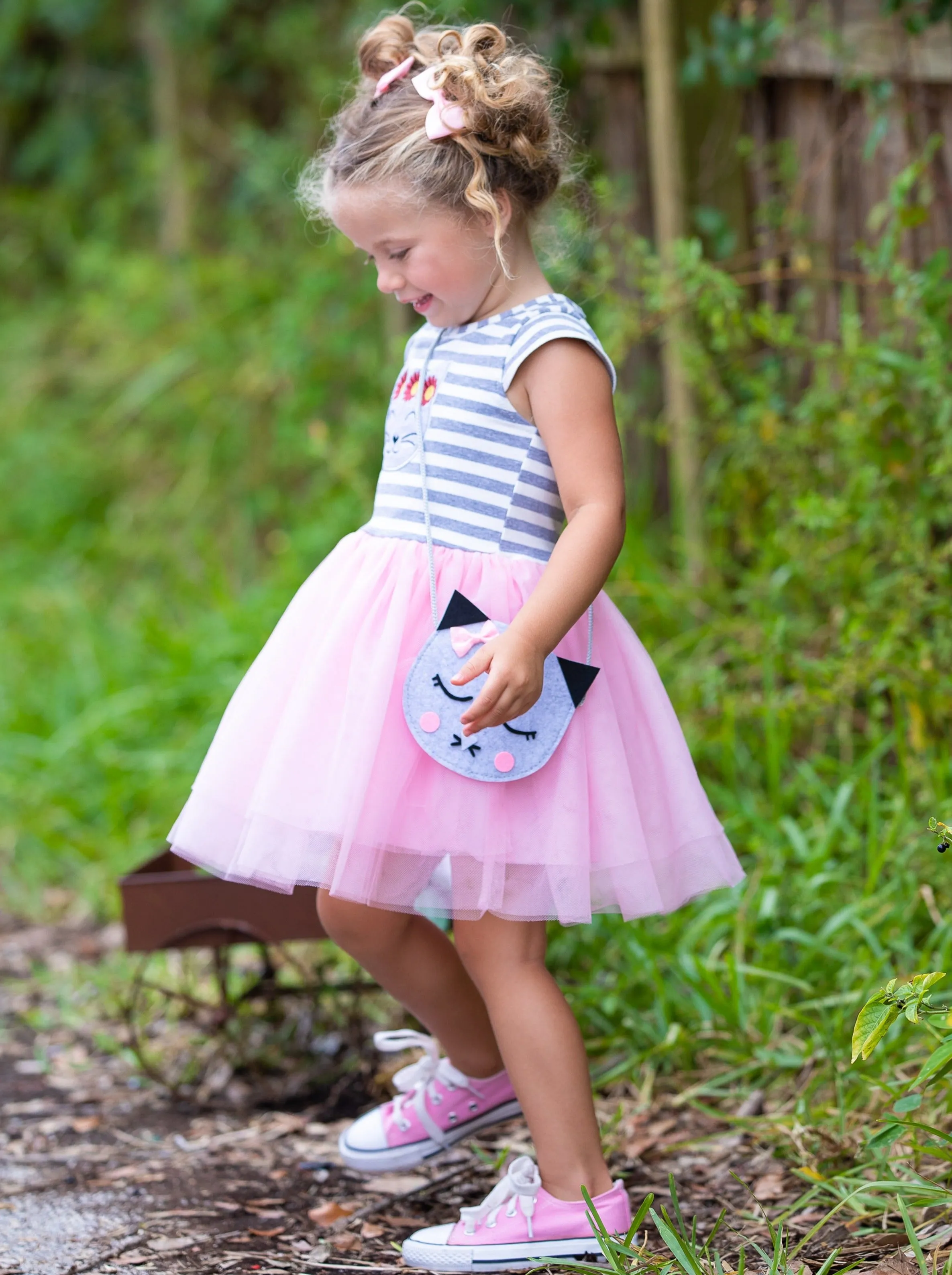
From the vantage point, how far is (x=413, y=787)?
1582 mm

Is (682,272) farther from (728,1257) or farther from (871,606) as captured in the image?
(728,1257)

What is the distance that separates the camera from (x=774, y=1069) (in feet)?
6.68

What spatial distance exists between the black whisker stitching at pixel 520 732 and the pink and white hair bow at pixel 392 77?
2.80ft

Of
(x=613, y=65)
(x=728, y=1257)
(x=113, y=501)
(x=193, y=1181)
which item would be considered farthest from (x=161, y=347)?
(x=728, y=1257)

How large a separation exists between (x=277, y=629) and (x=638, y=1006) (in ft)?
3.24

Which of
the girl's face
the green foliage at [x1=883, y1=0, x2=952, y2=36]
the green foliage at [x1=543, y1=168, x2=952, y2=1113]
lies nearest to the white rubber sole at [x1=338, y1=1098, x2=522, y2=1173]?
the green foliage at [x1=543, y1=168, x2=952, y2=1113]

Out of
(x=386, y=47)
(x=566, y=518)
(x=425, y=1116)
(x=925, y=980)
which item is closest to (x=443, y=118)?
(x=386, y=47)

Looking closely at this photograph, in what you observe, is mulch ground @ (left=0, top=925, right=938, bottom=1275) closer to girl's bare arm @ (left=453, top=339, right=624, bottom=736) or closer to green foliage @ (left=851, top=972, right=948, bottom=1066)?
green foliage @ (left=851, top=972, right=948, bottom=1066)

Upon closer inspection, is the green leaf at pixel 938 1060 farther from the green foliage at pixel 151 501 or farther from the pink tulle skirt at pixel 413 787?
the green foliage at pixel 151 501

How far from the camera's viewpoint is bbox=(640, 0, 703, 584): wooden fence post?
9.78 ft

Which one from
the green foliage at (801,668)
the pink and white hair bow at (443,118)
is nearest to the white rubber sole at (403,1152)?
the green foliage at (801,668)

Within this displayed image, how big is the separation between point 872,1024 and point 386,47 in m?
1.41

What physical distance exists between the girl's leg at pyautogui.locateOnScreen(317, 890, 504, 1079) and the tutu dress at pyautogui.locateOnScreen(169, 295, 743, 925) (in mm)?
135

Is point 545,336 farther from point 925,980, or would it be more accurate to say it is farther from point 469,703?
point 925,980
